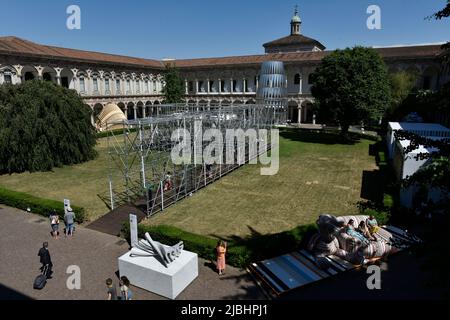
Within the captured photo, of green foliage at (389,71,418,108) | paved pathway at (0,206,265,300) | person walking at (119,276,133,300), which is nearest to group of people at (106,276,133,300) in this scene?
person walking at (119,276,133,300)

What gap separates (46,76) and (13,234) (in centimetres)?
3726

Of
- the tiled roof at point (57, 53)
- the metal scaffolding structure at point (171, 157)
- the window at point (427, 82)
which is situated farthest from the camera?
the window at point (427, 82)

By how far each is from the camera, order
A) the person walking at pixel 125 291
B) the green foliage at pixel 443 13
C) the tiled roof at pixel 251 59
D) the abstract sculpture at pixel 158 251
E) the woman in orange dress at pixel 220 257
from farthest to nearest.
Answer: the tiled roof at pixel 251 59 < the woman in orange dress at pixel 220 257 < the abstract sculpture at pixel 158 251 < the person walking at pixel 125 291 < the green foliage at pixel 443 13

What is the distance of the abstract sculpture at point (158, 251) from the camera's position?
10.9 metres

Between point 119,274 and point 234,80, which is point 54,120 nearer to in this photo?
point 119,274

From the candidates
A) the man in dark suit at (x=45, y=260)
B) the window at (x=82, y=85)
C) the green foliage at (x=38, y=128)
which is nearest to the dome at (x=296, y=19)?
the window at (x=82, y=85)

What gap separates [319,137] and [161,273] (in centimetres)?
3527

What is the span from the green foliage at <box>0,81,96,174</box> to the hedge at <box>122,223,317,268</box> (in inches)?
629

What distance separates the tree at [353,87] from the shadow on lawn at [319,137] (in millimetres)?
3718

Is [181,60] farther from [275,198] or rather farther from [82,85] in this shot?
[275,198]

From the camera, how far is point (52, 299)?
Result: 10359 mm

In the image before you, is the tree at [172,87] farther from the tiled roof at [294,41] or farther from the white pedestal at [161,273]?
the white pedestal at [161,273]

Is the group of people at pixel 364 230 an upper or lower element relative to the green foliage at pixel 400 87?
lower

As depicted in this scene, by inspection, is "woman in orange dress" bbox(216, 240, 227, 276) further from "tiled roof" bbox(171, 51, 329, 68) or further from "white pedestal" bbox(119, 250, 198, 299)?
"tiled roof" bbox(171, 51, 329, 68)
